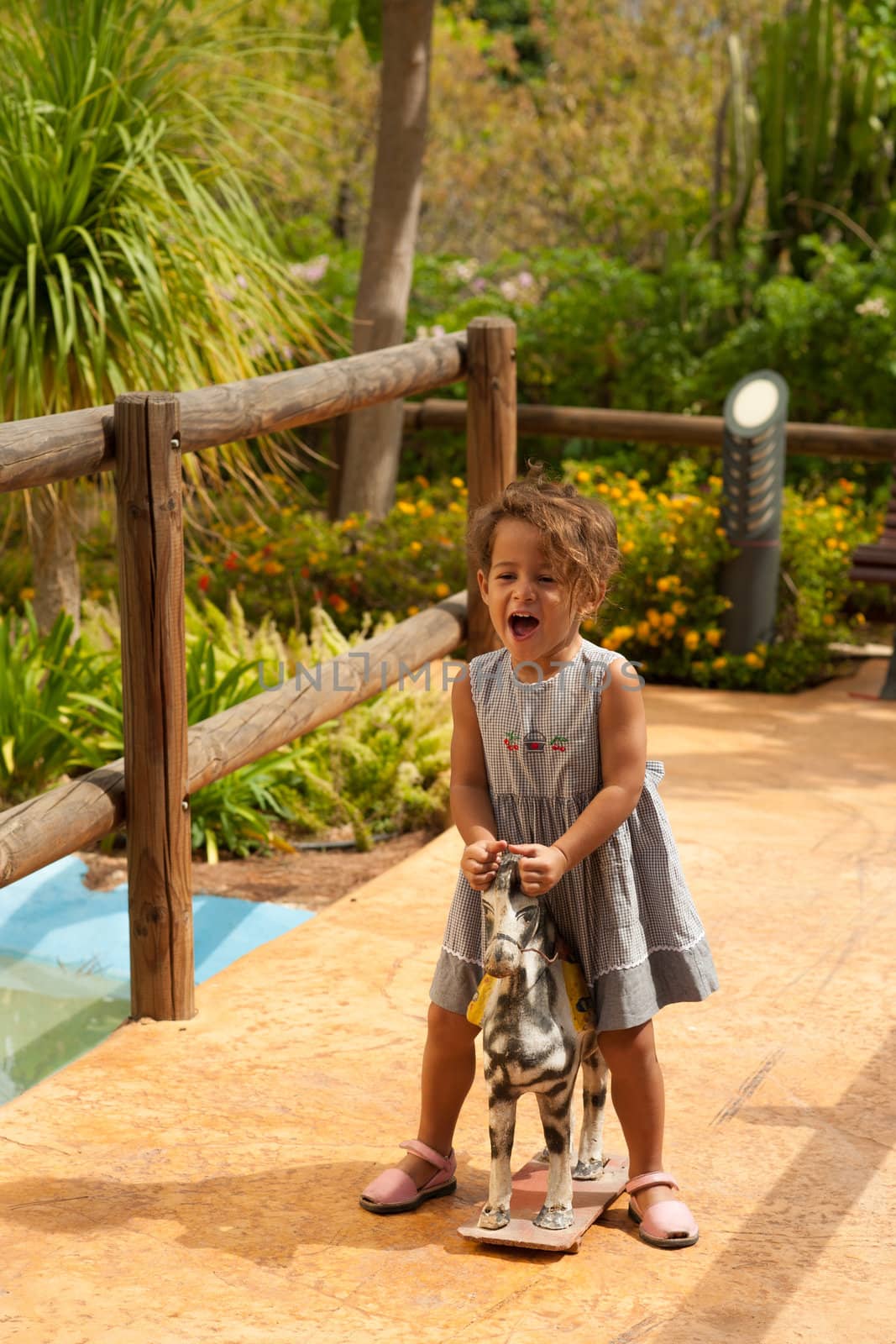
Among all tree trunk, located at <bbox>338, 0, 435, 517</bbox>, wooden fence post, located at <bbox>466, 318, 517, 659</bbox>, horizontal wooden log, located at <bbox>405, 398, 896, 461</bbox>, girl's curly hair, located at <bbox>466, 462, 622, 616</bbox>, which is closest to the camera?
girl's curly hair, located at <bbox>466, 462, 622, 616</bbox>

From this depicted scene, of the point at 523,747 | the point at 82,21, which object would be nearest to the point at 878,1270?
the point at 523,747

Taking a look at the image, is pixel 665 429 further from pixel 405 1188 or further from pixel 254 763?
pixel 405 1188

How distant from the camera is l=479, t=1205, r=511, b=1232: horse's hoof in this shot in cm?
227

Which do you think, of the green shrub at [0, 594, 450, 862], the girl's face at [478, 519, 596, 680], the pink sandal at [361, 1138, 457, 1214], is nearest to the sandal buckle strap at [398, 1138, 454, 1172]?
the pink sandal at [361, 1138, 457, 1214]

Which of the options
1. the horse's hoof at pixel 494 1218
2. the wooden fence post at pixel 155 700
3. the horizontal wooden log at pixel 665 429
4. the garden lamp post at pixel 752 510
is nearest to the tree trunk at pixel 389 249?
the horizontal wooden log at pixel 665 429

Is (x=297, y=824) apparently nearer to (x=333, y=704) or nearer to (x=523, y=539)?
(x=333, y=704)

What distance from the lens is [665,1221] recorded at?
2.30 m

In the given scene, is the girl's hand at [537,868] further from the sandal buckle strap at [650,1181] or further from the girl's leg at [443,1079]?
the sandal buckle strap at [650,1181]

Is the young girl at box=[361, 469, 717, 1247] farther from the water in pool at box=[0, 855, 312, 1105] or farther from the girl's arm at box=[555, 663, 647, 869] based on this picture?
the water in pool at box=[0, 855, 312, 1105]

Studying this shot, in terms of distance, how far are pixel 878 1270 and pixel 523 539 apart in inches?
46.4

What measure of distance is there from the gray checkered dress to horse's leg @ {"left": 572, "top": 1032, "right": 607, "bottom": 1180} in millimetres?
165

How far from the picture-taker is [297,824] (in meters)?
4.68

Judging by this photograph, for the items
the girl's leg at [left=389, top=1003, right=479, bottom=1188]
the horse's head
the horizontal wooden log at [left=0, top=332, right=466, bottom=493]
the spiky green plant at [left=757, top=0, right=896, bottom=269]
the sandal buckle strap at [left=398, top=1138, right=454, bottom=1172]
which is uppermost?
the spiky green plant at [left=757, top=0, right=896, bottom=269]

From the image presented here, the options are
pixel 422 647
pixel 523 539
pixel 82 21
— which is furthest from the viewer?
pixel 82 21
